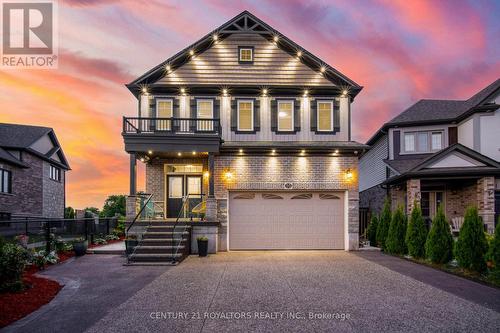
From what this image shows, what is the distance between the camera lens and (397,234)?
44.0ft

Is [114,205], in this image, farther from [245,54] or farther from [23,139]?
[245,54]

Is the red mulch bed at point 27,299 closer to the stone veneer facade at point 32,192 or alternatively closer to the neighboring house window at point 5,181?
the neighboring house window at point 5,181

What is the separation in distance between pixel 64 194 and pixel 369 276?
29.7m

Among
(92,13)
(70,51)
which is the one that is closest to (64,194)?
(70,51)

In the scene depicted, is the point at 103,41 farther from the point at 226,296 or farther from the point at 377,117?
the point at 377,117

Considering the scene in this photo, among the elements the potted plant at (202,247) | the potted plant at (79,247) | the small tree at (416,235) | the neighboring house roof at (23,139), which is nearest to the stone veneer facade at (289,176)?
the potted plant at (202,247)

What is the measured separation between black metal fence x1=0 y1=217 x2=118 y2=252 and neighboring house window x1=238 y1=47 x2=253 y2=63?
10.3 metres

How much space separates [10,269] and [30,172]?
64.7 feet

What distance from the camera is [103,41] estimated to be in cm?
1925

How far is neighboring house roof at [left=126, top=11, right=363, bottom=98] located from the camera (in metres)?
15.2

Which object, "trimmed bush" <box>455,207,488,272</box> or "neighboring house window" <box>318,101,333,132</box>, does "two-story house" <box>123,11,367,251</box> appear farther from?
"trimmed bush" <box>455,207,488,272</box>

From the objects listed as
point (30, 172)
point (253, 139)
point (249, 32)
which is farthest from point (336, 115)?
point (30, 172)

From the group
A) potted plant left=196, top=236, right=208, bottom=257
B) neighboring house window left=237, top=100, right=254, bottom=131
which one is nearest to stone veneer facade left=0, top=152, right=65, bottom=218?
potted plant left=196, top=236, right=208, bottom=257

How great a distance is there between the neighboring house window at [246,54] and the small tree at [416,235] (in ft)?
32.5
